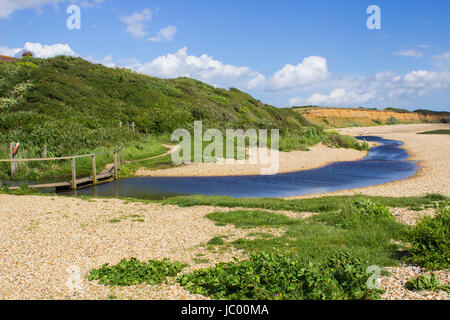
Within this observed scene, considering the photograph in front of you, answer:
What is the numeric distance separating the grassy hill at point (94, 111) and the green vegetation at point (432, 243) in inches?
822

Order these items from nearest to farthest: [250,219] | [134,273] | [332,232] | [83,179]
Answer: [134,273]
[332,232]
[250,219]
[83,179]

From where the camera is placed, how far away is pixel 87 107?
38.8 meters

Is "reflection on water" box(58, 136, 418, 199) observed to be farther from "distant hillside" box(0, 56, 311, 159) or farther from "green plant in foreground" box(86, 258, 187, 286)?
"green plant in foreground" box(86, 258, 187, 286)

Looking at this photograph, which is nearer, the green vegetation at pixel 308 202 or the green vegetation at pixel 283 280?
the green vegetation at pixel 283 280

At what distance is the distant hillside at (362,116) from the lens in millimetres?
90000

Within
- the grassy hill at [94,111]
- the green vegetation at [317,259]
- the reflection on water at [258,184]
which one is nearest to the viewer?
the green vegetation at [317,259]

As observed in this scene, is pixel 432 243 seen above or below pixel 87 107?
below

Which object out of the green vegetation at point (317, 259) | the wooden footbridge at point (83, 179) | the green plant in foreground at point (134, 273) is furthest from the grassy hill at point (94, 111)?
the green vegetation at point (317, 259)

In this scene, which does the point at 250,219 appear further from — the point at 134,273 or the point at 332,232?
the point at 134,273

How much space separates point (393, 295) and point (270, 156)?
2384 centimetres

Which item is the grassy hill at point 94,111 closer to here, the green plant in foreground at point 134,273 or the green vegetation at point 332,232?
the green vegetation at point 332,232

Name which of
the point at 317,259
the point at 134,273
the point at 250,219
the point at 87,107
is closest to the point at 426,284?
the point at 317,259

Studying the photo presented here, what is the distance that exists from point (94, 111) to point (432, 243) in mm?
36037
